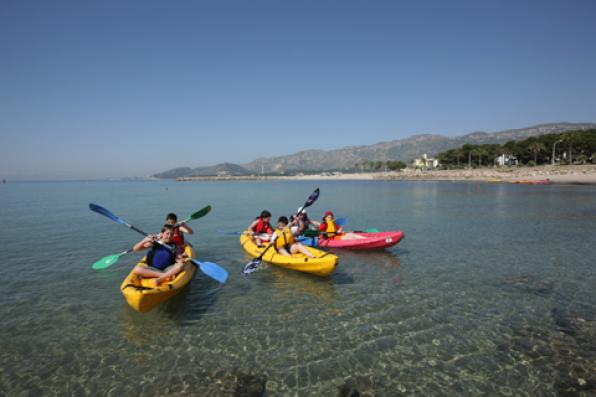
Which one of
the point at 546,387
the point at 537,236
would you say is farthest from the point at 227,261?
the point at 537,236

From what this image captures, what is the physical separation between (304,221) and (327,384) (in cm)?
847

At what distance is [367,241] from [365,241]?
0.27 feet

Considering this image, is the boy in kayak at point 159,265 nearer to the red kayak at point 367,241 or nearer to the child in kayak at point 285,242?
the child in kayak at point 285,242

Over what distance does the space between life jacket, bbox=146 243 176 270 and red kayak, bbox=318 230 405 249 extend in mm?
6875

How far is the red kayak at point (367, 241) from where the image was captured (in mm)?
12438

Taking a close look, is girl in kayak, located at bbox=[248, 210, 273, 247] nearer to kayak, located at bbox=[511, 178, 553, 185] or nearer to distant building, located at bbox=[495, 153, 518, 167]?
kayak, located at bbox=[511, 178, 553, 185]

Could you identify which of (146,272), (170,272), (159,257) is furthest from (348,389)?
(159,257)

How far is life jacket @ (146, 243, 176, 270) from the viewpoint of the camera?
7.76 metres

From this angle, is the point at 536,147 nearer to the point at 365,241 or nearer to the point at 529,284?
the point at 365,241

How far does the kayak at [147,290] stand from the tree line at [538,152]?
9211 cm

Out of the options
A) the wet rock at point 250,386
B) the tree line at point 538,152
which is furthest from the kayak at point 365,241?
the tree line at point 538,152

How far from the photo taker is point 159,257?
306 inches

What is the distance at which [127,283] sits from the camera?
7.04 m

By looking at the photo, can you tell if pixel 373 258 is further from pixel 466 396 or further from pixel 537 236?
pixel 537 236
